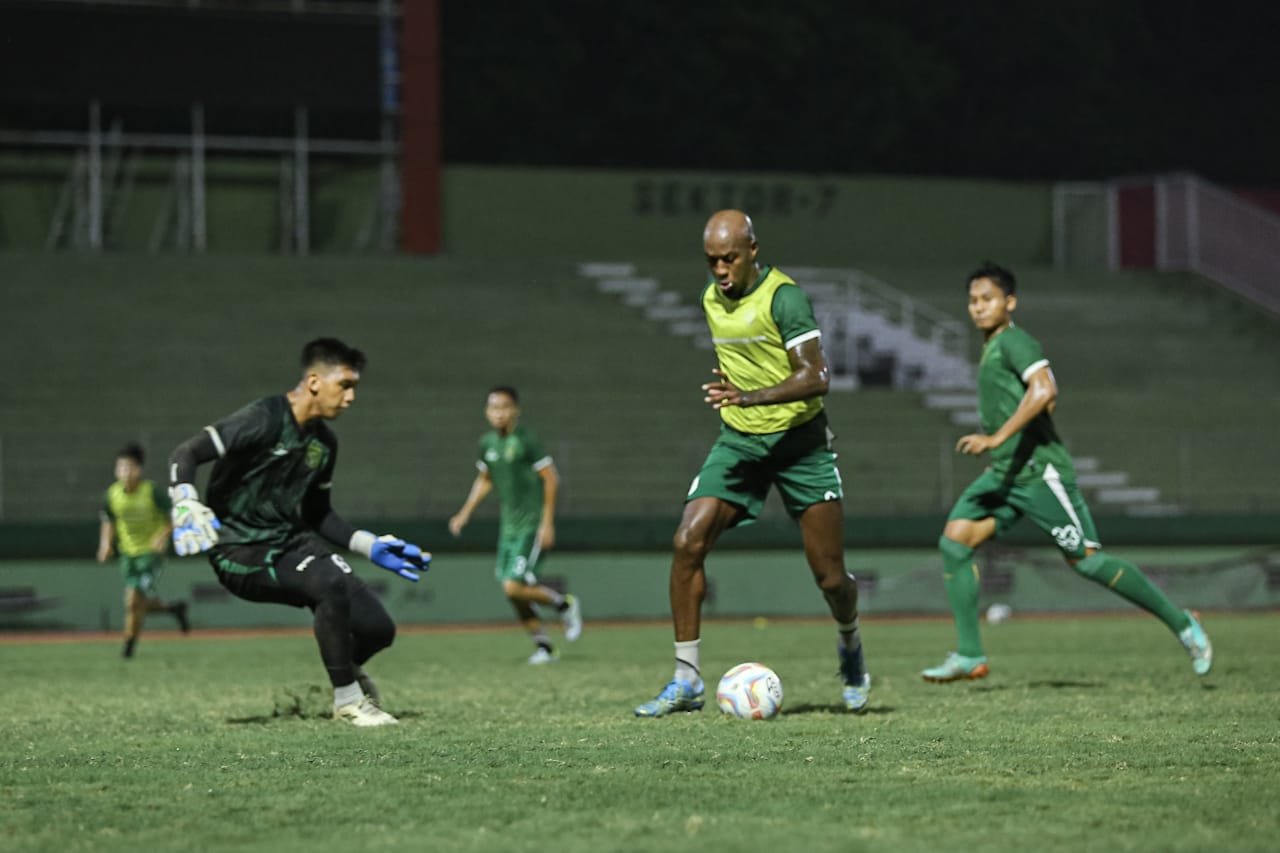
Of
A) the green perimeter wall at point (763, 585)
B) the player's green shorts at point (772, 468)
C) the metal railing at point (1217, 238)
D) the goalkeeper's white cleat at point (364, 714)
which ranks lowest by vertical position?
the green perimeter wall at point (763, 585)

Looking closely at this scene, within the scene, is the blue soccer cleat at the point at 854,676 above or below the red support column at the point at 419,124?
below

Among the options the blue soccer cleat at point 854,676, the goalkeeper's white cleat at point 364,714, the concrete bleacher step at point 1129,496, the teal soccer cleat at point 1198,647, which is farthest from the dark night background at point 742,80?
the blue soccer cleat at point 854,676

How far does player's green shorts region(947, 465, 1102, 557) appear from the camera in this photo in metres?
11.4

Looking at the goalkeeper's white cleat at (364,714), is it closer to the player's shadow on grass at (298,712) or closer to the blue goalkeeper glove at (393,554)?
the player's shadow on grass at (298,712)

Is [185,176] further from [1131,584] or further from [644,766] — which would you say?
[644,766]

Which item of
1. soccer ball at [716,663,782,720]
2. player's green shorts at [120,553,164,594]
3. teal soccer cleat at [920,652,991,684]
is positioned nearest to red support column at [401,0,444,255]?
player's green shorts at [120,553,164,594]

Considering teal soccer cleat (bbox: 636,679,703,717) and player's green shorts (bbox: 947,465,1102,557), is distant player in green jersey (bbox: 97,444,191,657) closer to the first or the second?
player's green shorts (bbox: 947,465,1102,557)

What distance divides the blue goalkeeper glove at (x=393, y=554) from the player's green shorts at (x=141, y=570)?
852 cm

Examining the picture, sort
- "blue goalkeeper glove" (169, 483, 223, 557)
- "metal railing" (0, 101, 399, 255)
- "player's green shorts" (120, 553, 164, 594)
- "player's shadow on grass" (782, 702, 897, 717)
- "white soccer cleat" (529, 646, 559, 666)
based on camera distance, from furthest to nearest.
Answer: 1. "metal railing" (0, 101, 399, 255)
2. "player's green shorts" (120, 553, 164, 594)
3. "white soccer cleat" (529, 646, 559, 666)
4. "player's shadow on grass" (782, 702, 897, 717)
5. "blue goalkeeper glove" (169, 483, 223, 557)

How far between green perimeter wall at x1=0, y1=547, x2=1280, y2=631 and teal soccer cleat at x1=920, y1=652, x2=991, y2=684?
11.4 m

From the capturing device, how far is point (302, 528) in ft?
32.2

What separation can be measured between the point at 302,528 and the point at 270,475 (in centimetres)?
43

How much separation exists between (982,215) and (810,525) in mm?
29658

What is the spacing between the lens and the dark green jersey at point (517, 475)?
16.3 metres
